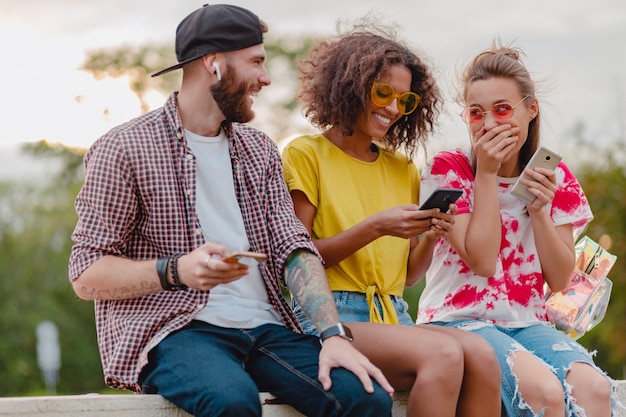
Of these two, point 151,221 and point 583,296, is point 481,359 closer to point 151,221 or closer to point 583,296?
point 583,296

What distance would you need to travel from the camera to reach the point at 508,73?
4.33 meters

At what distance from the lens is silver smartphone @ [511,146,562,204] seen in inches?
162

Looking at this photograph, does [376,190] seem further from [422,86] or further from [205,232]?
[205,232]

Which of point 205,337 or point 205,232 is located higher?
point 205,232

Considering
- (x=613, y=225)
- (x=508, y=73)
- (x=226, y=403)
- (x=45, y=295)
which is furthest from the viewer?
(x=45, y=295)

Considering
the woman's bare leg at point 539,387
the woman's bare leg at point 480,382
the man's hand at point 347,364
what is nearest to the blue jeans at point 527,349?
the woman's bare leg at point 539,387

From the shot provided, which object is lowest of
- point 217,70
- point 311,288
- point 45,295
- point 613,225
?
point 45,295

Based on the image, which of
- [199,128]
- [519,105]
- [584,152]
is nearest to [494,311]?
[519,105]

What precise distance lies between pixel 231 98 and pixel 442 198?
38.1 inches

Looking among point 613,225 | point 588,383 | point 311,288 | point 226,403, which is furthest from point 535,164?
point 613,225

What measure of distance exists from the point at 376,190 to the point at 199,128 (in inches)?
37.2

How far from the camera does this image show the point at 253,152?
12.6 feet

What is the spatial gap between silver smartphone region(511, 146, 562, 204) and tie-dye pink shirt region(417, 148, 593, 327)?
0.19m

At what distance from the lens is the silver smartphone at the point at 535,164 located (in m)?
4.12
